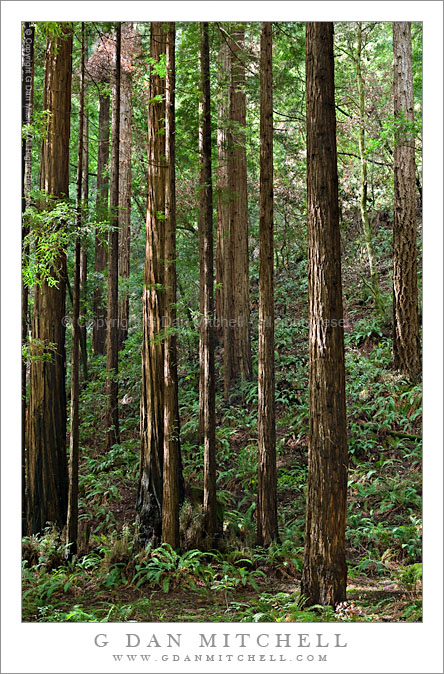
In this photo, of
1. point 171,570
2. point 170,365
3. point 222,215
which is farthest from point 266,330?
point 222,215

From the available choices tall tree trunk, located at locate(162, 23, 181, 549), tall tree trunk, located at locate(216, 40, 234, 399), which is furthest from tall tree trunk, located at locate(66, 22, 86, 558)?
tall tree trunk, located at locate(216, 40, 234, 399)

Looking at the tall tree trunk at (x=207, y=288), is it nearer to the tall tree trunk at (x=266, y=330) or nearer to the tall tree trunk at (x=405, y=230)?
the tall tree trunk at (x=266, y=330)

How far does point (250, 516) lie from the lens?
717cm

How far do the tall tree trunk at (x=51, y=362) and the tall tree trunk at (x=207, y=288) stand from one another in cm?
180

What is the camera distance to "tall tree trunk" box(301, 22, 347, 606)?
4266 mm

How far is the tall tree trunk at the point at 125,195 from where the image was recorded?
40.8ft

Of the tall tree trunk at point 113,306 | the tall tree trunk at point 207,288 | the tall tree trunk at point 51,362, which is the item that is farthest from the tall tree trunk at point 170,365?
the tall tree trunk at point 113,306

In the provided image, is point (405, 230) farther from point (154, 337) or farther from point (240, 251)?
point (154, 337)

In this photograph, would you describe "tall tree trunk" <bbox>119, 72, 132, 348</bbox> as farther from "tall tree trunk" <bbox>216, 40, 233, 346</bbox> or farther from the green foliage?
the green foliage

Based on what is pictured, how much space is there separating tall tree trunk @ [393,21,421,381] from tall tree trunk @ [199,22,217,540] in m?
3.95

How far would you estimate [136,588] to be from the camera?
5.63 m

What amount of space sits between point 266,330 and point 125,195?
7907mm

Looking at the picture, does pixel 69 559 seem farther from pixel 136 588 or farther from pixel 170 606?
pixel 170 606
